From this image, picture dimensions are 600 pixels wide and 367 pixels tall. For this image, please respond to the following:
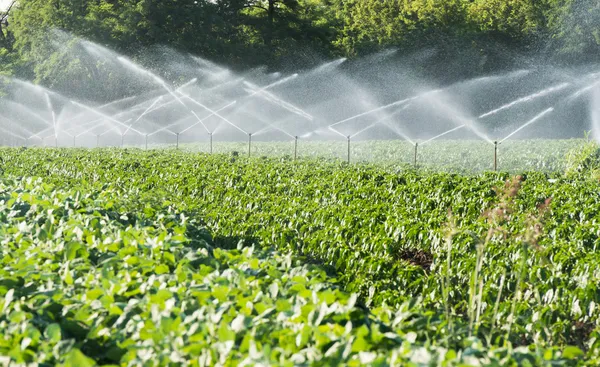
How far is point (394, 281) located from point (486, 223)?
1808 mm

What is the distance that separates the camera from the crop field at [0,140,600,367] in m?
3.53

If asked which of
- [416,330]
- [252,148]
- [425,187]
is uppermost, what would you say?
[252,148]

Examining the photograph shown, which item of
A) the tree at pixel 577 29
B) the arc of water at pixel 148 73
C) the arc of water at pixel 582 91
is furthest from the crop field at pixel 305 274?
the tree at pixel 577 29

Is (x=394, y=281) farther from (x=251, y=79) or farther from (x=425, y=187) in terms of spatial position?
(x=251, y=79)

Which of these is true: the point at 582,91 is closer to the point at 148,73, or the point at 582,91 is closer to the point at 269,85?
the point at 269,85

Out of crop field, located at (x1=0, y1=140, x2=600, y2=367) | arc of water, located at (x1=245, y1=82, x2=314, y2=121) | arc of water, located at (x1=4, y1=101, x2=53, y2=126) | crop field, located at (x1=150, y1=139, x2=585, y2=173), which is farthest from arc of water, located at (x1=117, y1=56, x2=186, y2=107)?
crop field, located at (x1=0, y1=140, x2=600, y2=367)

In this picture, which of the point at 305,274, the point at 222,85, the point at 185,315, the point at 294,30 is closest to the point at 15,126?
the point at 222,85

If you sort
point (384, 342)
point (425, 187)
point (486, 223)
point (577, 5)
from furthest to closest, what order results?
point (577, 5) → point (425, 187) → point (486, 223) → point (384, 342)

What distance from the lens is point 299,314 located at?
3.78m

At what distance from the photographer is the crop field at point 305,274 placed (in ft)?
11.6

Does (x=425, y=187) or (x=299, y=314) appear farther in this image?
(x=425, y=187)

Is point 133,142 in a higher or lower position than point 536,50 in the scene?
lower

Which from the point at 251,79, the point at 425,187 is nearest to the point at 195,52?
the point at 251,79

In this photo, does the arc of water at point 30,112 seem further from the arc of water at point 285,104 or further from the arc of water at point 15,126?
the arc of water at point 285,104
